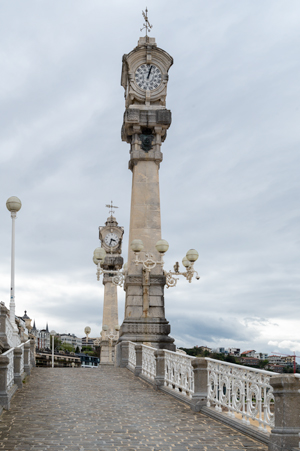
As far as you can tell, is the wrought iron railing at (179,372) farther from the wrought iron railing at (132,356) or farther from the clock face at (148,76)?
the clock face at (148,76)

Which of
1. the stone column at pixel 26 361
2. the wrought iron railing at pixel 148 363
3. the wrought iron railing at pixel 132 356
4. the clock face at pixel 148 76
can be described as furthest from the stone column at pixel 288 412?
the clock face at pixel 148 76

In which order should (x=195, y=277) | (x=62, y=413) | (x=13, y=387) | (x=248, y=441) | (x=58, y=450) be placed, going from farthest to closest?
1. (x=195, y=277)
2. (x=13, y=387)
3. (x=62, y=413)
4. (x=248, y=441)
5. (x=58, y=450)

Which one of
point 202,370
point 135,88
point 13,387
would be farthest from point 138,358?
point 135,88

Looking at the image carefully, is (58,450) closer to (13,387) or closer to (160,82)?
(13,387)

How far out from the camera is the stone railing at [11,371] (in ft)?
39.1

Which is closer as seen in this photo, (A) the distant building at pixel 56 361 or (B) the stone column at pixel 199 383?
(B) the stone column at pixel 199 383

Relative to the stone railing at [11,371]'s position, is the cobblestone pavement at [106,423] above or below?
below

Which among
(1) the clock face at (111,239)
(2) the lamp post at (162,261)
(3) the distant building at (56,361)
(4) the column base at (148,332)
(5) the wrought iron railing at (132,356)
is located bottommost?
(3) the distant building at (56,361)

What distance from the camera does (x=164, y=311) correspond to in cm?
2356

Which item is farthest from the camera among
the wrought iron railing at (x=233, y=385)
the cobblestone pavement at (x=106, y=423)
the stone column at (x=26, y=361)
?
the stone column at (x=26, y=361)

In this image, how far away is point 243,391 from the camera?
388 inches

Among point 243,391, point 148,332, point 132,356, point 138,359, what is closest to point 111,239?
point 148,332

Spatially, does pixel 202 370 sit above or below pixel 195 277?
below

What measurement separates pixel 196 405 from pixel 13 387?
491 centimetres
